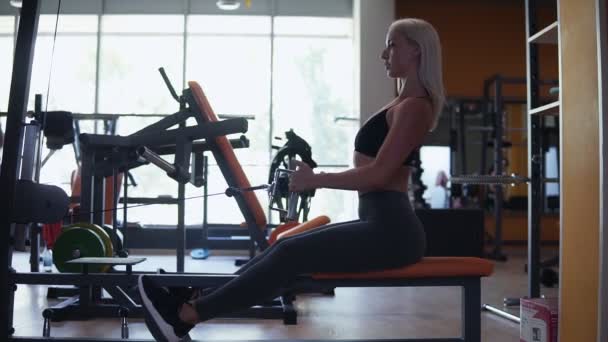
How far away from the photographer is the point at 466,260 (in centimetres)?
176

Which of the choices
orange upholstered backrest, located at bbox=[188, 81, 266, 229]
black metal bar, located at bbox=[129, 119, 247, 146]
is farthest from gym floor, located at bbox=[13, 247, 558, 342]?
black metal bar, located at bbox=[129, 119, 247, 146]

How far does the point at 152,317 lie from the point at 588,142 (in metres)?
1.47

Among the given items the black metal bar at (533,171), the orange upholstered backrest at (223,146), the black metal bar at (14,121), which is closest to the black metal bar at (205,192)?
the orange upholstered backrest at (223,146)

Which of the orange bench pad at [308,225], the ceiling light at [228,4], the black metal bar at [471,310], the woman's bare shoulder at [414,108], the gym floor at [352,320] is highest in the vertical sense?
the ceiling light at [228,4]

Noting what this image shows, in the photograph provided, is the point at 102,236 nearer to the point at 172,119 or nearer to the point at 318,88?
the point at 172,119

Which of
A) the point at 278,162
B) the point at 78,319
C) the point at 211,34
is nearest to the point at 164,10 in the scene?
the point at 211,34

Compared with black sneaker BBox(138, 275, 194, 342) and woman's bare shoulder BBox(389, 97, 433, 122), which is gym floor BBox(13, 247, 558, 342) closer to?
black sneaker BBox(138, 275, 194, 342)

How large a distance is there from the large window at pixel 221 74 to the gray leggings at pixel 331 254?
5022mm

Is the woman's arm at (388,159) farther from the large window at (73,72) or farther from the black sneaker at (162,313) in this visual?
the large window at (73,72)

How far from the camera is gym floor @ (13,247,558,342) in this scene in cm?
246

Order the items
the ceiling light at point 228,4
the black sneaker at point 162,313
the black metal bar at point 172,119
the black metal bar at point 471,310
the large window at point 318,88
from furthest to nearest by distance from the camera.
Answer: the large window at point 318,88 → the ceiling light at point 228,4 → the black metal bar at point 172,119 → the black metal bar at point 471,310 → the black sneaker at point 162,313

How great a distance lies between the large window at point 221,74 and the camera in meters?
6.82

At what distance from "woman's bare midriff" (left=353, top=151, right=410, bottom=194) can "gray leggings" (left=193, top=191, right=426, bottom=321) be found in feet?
0.06

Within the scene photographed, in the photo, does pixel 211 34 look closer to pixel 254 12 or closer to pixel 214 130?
pixel 254 12
